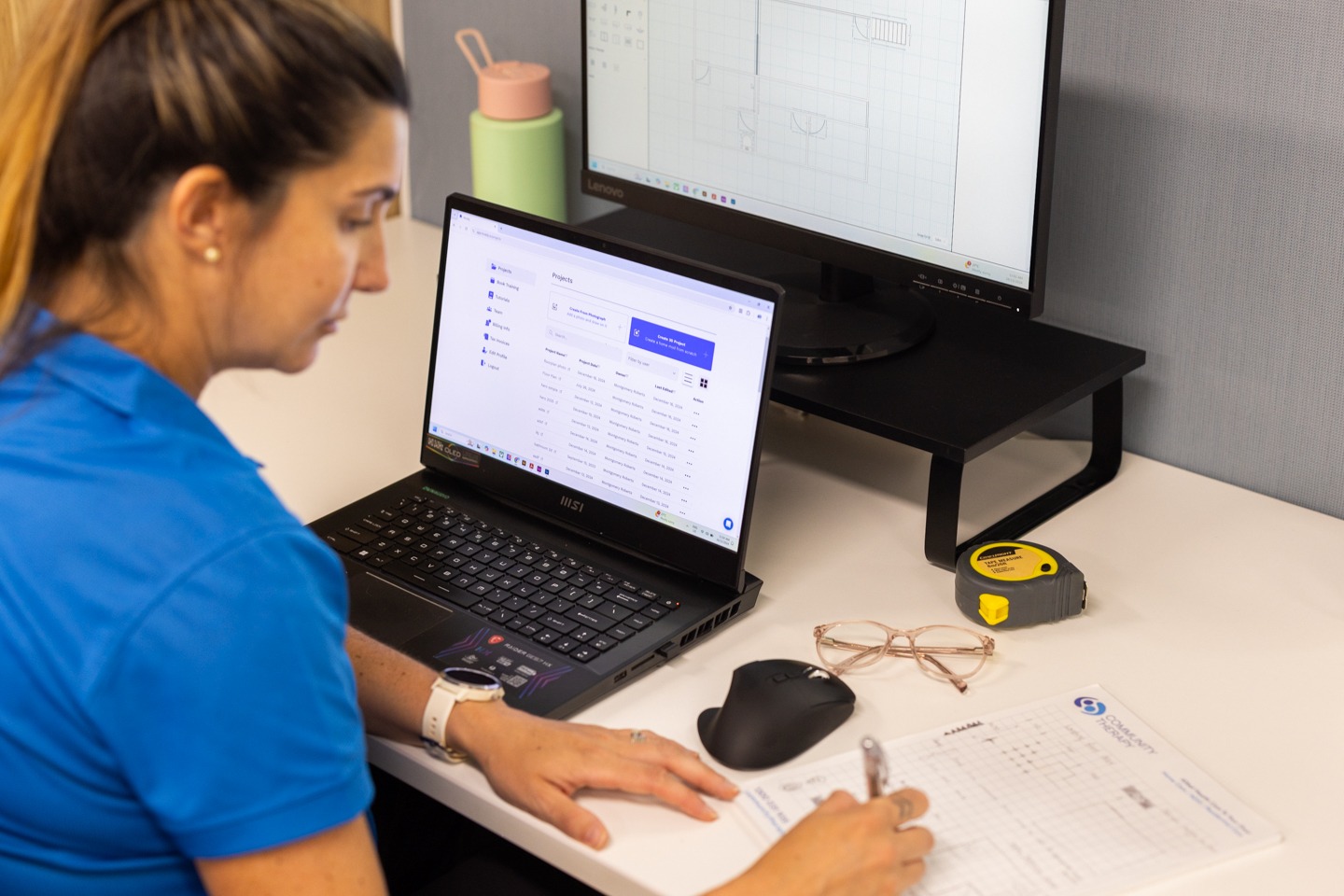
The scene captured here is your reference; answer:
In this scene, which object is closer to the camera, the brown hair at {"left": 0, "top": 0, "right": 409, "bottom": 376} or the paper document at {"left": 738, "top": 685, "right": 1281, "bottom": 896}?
the brown hair at {"left": 0, "top": 0, "right": 409, "bottom": 376}

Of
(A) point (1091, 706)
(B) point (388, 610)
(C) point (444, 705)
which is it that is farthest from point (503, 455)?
(A) point (1091, 706)

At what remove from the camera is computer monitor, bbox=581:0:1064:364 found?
1.11 m

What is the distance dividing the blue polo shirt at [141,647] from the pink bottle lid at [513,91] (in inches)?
38.9

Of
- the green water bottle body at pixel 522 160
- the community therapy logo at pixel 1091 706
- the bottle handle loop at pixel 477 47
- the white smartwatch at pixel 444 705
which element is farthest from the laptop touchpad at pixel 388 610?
the bottle handle loop at pixel 477 47

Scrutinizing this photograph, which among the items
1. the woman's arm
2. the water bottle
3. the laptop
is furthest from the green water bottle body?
the woman's arm

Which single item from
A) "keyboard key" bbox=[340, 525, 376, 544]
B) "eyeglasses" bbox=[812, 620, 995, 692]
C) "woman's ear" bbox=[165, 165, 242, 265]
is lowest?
"eyeglasses" bbox=[812, 620, 995, 692]

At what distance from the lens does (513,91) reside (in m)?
1.64

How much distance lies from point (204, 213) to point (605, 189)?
0.79m

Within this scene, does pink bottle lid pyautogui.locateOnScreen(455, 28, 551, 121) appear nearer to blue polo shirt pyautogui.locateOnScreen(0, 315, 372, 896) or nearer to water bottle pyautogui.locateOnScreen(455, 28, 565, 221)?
water bottle pyautogui.locateOnScreen(455, 28, 565, 221)

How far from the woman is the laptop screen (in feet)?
1.21

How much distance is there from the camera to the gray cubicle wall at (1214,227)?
1157 millimetres

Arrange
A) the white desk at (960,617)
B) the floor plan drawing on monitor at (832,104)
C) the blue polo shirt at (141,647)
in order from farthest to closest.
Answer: the floor plan drawing on monitor at (832,104) → the white desk at (960,617) → the blue polo shirt at (141,647)

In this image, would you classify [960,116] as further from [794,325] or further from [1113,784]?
[1113,784]

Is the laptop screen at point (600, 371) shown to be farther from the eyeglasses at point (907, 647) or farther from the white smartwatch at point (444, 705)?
the white smartwatch at point (444, 705)
